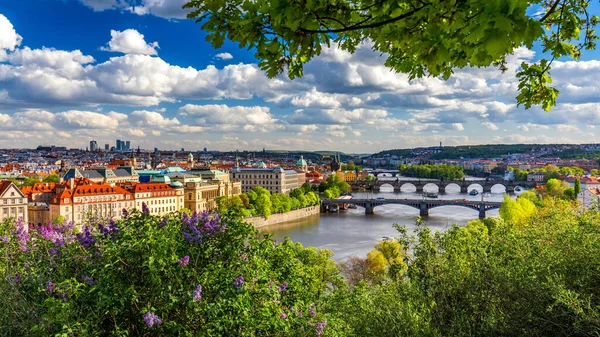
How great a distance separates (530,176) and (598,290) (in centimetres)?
9425

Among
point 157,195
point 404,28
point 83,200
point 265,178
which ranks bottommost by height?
point 265,178

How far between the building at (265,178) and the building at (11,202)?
3848cm

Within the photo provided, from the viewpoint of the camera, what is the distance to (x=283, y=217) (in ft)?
148

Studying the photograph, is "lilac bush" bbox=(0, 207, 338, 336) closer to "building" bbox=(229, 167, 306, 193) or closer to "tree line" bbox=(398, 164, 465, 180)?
"building" bbox=(229, 167, 306, 193)

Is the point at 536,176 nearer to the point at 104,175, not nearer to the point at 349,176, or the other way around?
the point at 349,176

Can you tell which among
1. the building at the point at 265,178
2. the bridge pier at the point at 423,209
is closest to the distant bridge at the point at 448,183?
the building at the point at 265,178

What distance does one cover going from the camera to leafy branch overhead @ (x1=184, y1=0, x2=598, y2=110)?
1.96 m

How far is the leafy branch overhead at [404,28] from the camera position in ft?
6.42

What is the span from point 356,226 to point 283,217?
308 inches

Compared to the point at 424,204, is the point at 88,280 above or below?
above

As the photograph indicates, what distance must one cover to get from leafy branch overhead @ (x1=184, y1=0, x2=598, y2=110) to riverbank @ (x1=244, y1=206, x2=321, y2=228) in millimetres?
37266

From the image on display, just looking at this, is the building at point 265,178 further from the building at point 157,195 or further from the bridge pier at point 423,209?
the building at point 157,195

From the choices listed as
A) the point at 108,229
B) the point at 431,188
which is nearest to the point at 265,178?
the point at 431,188

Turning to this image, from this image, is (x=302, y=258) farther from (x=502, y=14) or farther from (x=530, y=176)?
(x=530, y=176)
